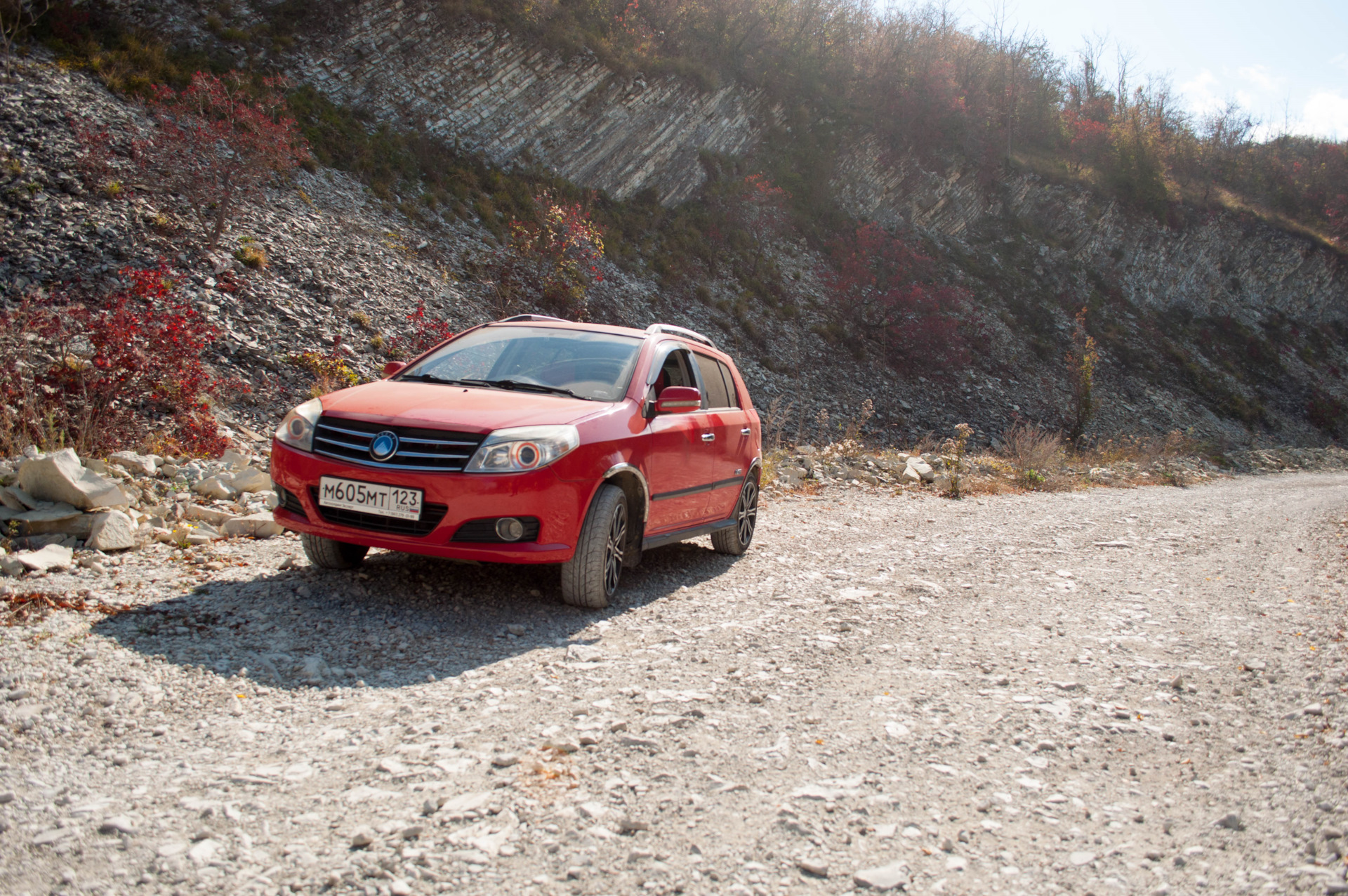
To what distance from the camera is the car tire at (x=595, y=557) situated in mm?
4625

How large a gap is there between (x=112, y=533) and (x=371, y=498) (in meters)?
2.28

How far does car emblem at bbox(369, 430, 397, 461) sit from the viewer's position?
426cm

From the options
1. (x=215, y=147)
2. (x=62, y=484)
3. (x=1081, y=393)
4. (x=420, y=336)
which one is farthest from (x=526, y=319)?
(x=1081, y=393)

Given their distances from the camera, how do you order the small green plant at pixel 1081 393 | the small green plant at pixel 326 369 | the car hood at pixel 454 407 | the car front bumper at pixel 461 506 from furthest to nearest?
1. the small green plant at pixel 1081 393
2. the small green plant at pixel 326 369
3. the car hood at pixel 454 407
4. the car front bumper at pixel 461 506

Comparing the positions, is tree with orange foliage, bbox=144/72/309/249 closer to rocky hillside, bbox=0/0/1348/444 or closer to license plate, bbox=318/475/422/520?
rocky hillside, bbox=0/0/1348/444

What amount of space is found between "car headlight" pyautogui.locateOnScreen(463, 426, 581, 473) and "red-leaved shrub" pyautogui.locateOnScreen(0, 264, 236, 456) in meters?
4.29

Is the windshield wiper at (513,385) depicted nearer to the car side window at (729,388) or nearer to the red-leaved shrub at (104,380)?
the car side window at (729,388)

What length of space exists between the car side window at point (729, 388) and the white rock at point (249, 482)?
13.1 ft

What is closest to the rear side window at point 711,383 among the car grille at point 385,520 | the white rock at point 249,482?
the car grille at point 385,520

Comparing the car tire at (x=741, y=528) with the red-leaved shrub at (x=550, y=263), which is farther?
the red-leaved shrub at (x=550, y=263)

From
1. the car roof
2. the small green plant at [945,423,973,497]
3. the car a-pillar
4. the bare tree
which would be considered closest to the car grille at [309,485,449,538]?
the car a-pillar

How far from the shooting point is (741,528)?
693 cm

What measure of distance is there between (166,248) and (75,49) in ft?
20.0

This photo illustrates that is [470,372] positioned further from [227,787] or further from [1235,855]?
[1235,855]
